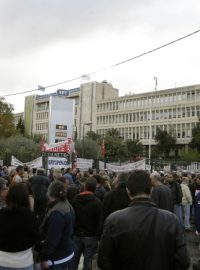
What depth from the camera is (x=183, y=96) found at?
3777 inches

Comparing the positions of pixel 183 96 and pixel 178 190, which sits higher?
pixel 183 96

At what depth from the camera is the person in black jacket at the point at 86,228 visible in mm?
6652

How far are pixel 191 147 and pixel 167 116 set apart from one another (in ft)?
62.1

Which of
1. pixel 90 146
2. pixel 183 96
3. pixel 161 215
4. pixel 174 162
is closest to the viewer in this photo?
pixel 161 215

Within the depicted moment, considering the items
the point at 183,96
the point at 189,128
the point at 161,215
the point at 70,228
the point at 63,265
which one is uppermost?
the point at 183,96

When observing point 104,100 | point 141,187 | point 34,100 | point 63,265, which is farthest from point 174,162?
point 34,100

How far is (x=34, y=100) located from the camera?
130500 mm

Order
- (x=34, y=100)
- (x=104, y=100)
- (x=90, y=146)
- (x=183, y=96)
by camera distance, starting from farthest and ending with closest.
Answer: (x=34, y=100) < (x=104, y=100) < (x=183, y=96) < (x=90, y=146)

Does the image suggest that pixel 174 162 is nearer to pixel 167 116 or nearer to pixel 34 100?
pixel 167 116

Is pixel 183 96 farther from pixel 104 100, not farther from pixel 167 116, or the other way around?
pixel 104 100

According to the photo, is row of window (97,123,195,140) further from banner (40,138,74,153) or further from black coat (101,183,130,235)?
black coat (101,183,130,235)

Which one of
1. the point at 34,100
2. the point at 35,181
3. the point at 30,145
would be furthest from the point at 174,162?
the point at 34,100

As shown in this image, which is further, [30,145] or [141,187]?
[30,145]

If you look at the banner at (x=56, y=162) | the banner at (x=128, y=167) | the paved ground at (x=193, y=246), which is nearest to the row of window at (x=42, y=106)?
the banner at (x=128, y=167)
